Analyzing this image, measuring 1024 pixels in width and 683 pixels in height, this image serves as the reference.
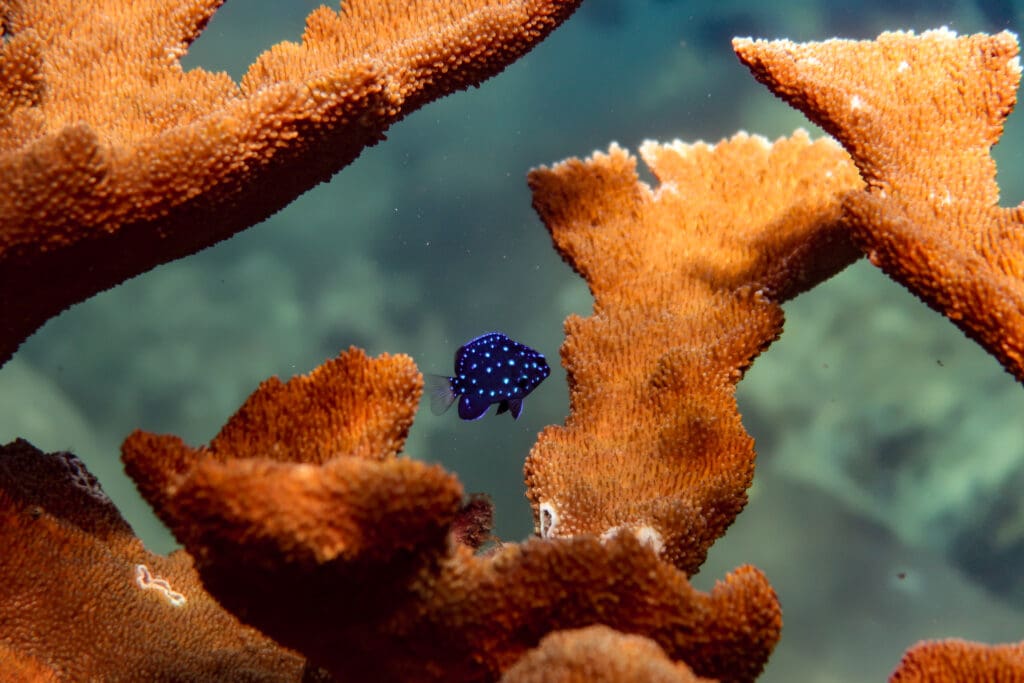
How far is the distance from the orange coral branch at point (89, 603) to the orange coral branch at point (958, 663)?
59.7 inches

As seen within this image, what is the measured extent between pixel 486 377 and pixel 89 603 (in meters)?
1.38

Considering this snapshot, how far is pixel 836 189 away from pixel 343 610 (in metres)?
2.75

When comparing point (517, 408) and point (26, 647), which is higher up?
point (517, 408)

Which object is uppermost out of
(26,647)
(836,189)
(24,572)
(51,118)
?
(836,189)

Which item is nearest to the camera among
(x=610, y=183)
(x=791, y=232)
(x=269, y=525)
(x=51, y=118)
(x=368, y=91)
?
(x=269, y=525)

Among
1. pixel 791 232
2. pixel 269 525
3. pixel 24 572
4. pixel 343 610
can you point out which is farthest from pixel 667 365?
pixel 24 572

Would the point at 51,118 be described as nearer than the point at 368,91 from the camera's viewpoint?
No

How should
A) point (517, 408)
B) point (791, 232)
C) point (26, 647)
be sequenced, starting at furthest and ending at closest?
point (791, 232) < point (517, 408) < point (26, 647)

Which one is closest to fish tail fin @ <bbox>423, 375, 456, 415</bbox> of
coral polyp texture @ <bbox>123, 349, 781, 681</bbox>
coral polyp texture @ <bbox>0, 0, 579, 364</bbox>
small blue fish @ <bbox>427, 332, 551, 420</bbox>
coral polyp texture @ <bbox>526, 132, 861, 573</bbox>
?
small blue fish @ <bbox>427, 332, 551, 420</bbox>

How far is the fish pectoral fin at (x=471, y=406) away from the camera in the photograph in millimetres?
2820

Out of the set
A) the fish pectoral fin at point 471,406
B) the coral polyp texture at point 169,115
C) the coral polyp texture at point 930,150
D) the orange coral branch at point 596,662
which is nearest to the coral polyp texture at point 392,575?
the orange coral branch at point 596,662

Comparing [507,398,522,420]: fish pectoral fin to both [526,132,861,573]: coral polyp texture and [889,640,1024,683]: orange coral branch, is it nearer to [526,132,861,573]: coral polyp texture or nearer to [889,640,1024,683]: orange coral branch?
[526,132,861,573]: coral polyp texture

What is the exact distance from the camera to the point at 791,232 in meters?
→ 3.11

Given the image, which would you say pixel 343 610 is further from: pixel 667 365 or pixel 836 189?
pixel 836 189
